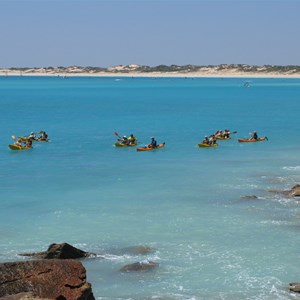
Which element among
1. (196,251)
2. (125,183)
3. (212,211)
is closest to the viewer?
(196,251)

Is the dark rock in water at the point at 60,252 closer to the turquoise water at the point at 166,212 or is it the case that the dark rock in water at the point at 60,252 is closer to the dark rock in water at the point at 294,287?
the turquoise water at the point at 166,212

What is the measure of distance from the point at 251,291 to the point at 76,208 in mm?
14344

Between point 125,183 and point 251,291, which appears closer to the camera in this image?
point 251,291

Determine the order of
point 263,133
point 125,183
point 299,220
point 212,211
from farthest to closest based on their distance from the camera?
point 263,133 → point 125,183 → point 212,211 → point 299,220

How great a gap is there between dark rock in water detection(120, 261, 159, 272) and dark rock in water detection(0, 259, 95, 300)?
8.07 m

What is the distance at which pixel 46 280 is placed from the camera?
15266mm

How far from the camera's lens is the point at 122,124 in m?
85.4

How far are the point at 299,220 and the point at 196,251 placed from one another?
6648 mm

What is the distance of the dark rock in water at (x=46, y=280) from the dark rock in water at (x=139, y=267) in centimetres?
807

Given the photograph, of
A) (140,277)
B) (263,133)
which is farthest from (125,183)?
(263,133)

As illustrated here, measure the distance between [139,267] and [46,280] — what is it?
29.6 feet

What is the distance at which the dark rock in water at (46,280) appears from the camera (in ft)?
49.3

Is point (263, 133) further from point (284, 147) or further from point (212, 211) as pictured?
point (212, 211)

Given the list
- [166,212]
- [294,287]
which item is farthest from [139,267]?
[166,212]
